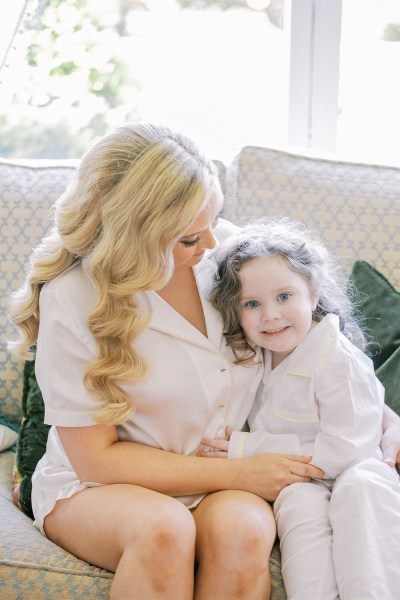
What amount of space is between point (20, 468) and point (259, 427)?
62 centimetres

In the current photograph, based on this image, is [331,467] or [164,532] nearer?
[164,532]

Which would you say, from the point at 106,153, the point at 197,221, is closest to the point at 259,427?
the point at 197,221

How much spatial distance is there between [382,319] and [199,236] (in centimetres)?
Result: 67

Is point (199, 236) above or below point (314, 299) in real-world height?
above

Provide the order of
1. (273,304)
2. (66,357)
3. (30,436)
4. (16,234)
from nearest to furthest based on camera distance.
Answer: (66,357)
(273,304)
(30,436)
(16,234)

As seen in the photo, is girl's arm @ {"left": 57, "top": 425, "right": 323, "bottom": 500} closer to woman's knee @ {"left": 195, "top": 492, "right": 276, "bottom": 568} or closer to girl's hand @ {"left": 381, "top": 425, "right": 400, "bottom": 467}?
woman's knee @ {"left": 195, "top": 492, "right": 276, "bottom": 568}

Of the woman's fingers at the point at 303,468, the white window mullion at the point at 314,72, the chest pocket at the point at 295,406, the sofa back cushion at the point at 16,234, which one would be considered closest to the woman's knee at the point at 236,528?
the woman's fingers at the point at 303,468

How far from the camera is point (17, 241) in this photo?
7.85 ft

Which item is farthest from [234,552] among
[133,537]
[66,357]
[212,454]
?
[66,357]

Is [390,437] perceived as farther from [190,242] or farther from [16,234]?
[16,234]

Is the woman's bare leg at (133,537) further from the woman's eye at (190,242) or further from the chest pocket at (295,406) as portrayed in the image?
the woman's eye at (190,242)

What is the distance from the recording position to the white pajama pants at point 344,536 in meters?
1.57

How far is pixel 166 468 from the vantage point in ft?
5.78

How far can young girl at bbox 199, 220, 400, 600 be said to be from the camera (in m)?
1.69
